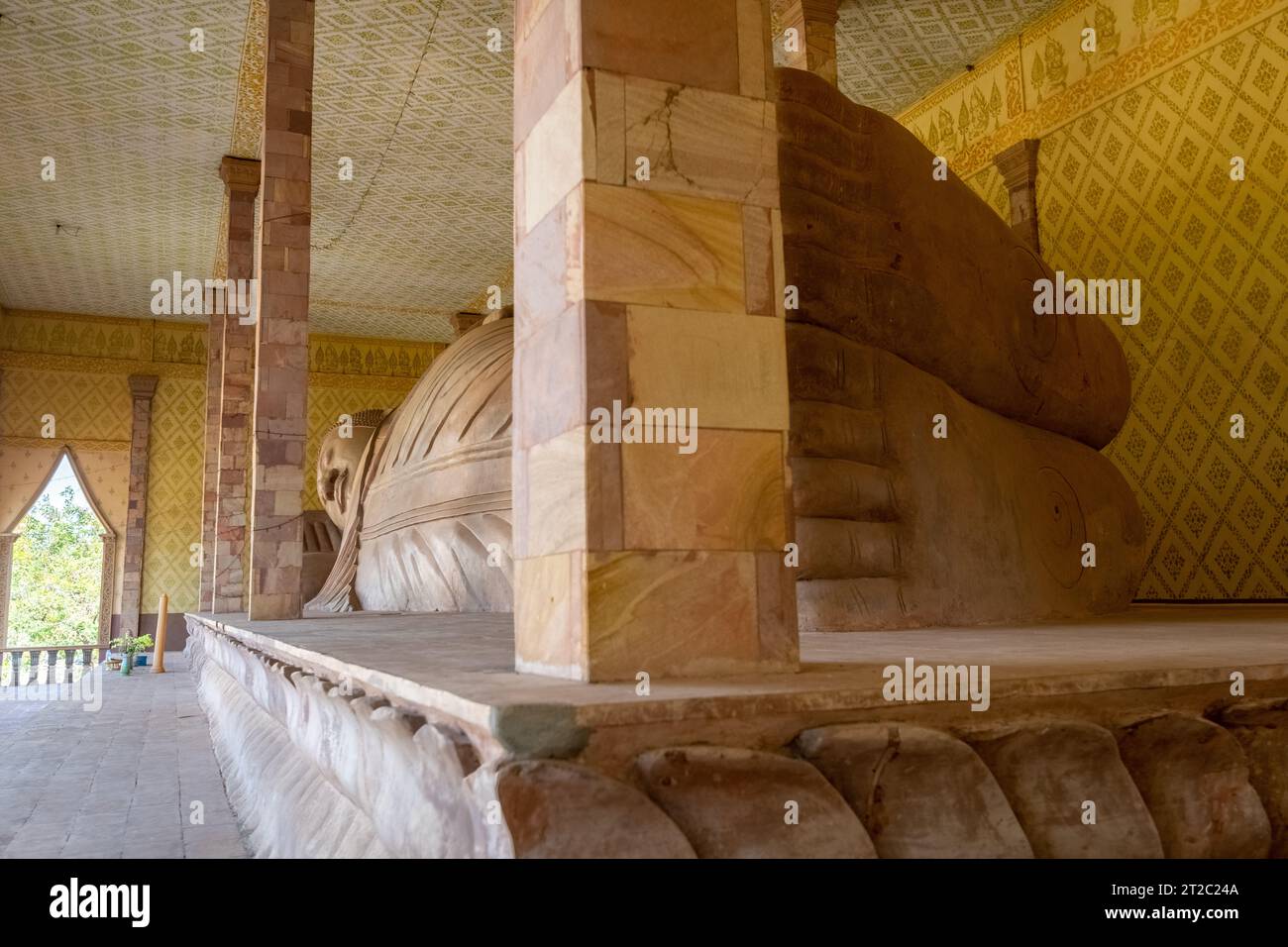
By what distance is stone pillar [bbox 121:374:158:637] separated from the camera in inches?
512

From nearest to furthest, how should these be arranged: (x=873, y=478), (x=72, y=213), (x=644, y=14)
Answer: (x=644, y=14) < (x=873, y=478) < (x=72, y=213)

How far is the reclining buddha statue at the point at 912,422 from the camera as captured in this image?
2.88 metres

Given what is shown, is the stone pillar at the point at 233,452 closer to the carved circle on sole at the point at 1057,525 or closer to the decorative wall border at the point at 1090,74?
the carved circle on sole at the point at 1057,525

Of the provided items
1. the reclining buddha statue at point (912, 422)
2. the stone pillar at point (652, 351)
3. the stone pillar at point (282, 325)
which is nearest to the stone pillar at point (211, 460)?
the stone pillar at point (282, 325)

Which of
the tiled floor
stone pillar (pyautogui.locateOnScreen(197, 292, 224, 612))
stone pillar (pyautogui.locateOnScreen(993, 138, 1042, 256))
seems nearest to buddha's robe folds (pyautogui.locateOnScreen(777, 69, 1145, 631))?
the tiled floor

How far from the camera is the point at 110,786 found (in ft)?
8.14

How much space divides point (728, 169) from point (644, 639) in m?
0.80

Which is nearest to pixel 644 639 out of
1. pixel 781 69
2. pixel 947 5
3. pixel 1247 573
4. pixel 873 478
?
pixel 873 478

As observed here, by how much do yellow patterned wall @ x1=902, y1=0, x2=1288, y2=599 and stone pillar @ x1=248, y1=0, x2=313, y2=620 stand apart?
17.9ft

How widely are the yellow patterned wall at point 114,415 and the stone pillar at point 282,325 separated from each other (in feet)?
29.7

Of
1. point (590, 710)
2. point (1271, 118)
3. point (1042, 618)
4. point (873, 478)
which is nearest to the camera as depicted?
point (590, 710)

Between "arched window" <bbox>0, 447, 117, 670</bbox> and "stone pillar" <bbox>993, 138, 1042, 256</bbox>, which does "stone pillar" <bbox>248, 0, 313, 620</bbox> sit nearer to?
"stone pillar" <bbox>993, 138, 1042, 256</bbox>

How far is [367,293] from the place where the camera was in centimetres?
1352

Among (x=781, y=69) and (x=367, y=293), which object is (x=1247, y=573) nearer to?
(x=781, y=69)
